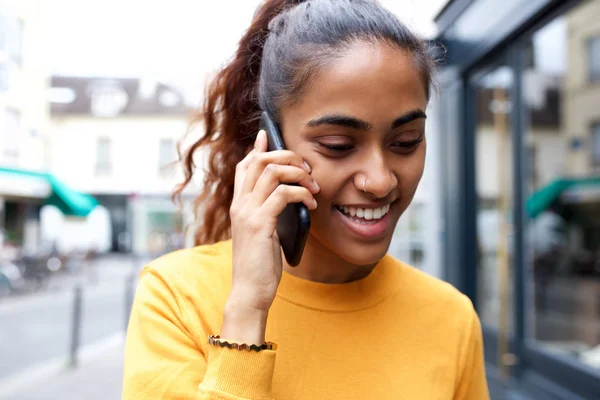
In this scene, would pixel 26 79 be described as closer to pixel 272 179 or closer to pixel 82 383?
pixel 82 383

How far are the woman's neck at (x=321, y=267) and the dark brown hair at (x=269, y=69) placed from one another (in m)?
0.29

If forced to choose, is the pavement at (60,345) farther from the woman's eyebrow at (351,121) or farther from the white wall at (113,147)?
the woman's eyebrow at (351,121)

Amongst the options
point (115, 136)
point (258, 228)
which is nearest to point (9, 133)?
point (258, 228)

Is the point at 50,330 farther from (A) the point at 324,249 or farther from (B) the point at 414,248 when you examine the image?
(A) the point at 324,249

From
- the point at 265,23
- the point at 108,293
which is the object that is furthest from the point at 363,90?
the point at 108,293

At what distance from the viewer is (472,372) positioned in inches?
47.6

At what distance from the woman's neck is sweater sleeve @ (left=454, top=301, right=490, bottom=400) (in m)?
0.29

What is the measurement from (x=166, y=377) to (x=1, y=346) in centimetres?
747

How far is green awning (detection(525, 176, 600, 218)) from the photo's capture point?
196 inches

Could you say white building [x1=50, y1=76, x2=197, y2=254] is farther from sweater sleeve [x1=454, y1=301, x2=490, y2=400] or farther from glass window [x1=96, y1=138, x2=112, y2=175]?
sweater sleeve [x1=454, y1=301, x2=490, y2=400]

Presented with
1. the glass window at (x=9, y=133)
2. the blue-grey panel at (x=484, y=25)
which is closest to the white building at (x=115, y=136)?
the glass window at (x=9, y=133)

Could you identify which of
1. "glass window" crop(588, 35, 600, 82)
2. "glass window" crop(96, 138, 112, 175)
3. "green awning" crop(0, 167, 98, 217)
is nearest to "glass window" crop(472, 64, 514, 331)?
"glass window" crop(588, 35, 600, 82)

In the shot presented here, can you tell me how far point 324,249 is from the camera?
1.19 metres

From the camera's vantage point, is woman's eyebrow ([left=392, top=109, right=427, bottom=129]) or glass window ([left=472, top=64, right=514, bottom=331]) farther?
glass window ([left=472, top=64, right=514, bottom=331])
